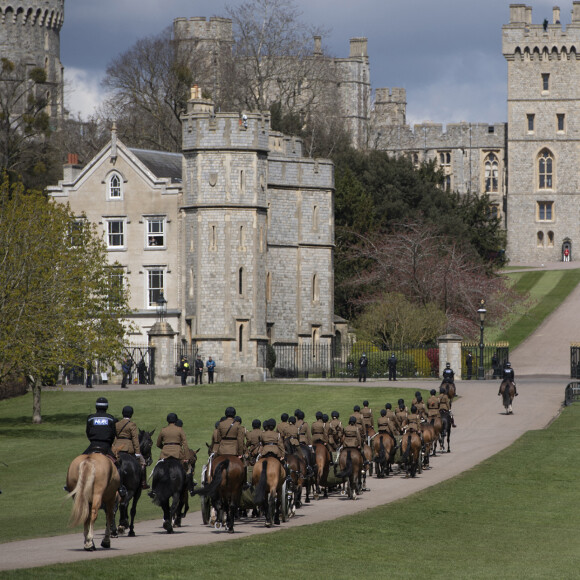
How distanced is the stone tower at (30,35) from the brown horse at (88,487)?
342 ft

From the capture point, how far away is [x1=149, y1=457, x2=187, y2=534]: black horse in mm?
22234

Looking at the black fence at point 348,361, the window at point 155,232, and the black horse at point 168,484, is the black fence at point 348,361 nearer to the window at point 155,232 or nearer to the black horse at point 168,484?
A: the window at point 155,232

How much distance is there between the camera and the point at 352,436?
27.9 m

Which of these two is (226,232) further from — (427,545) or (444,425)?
(427,545)

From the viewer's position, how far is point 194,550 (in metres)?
19.8

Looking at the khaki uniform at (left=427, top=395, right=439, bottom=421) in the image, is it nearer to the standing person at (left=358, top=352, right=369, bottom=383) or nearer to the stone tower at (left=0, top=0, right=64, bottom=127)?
the standing person at (left=358, top=352, right=369, bottom=383)

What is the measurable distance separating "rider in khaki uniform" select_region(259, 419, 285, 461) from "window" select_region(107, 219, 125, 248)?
46858 millimetres

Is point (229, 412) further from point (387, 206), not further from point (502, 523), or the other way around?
point (387, 206)

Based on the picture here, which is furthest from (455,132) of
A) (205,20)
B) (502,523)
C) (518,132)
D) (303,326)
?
(502,523)

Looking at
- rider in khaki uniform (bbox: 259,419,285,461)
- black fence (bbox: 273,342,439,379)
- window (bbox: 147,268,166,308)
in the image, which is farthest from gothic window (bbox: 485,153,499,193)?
rider in khaki uniform (bbox: 259,419,285,461)

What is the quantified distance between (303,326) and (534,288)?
28.5 metres

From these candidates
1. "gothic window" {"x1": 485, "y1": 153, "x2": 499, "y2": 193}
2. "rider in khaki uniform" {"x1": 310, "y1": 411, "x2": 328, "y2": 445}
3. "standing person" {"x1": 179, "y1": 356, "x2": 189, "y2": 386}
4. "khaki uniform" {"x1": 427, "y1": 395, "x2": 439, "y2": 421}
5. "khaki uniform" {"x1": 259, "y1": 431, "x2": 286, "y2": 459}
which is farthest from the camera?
"gothic window" {"x1": 485, "y1": 153, "x2": 499, "y2": 193}

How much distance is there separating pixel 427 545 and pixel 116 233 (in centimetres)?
5071

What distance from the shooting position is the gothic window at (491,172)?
411 ft
